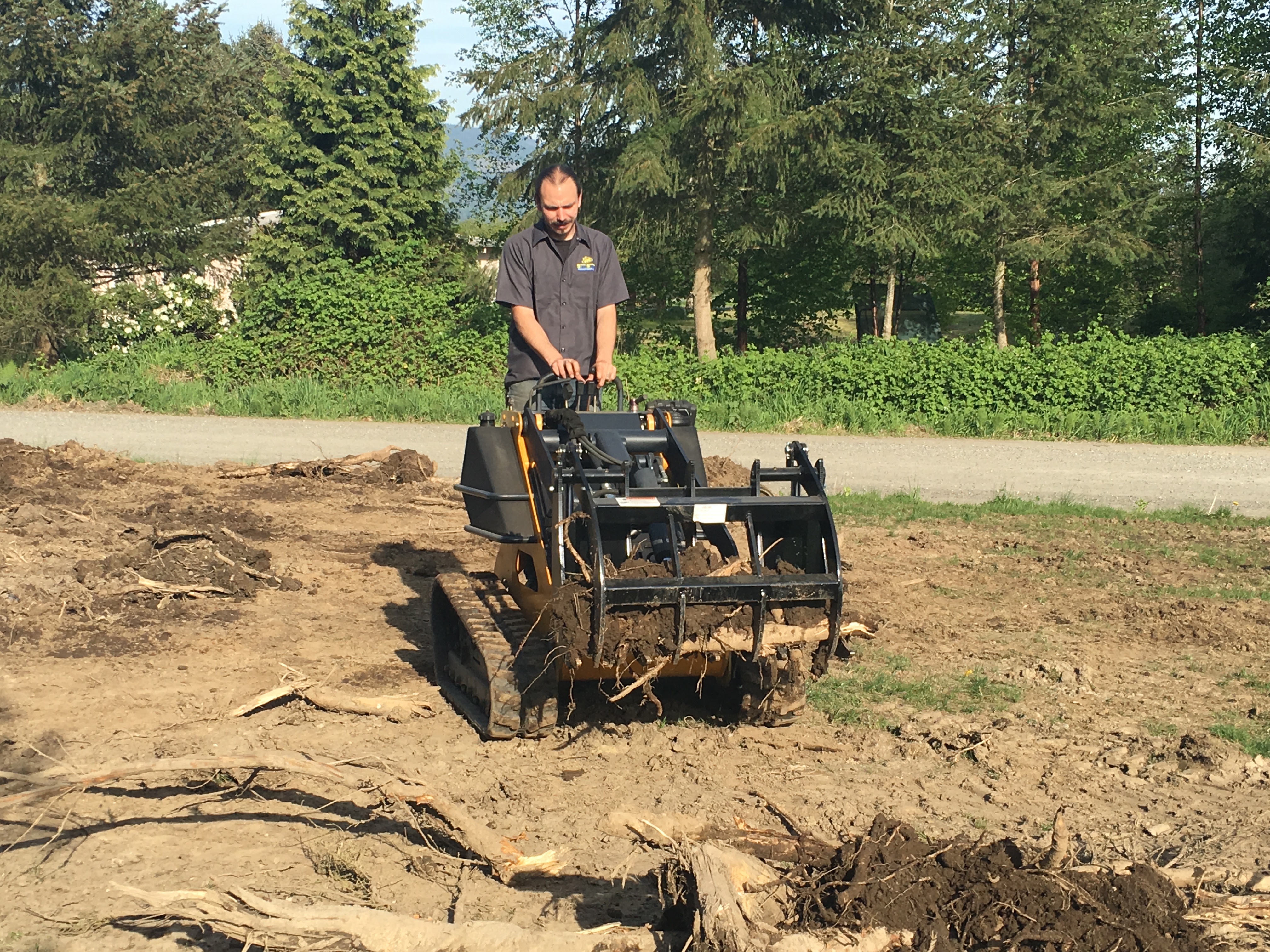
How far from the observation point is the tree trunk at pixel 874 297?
3091 cm

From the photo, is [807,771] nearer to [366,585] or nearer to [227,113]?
[366,585]

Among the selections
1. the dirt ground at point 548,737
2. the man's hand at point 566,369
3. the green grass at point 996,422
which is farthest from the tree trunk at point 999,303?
the man's hand at point 566,369

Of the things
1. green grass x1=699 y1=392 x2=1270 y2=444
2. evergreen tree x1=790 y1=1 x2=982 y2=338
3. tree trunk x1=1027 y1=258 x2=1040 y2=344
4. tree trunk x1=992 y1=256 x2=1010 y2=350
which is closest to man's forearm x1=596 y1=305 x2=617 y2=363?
green grass x1=699 y1=392 x2=1270 y2=444

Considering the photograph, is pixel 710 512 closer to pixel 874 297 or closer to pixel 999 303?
pixel 999 303

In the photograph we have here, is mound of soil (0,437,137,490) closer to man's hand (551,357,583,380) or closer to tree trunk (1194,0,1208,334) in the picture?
man's hand (551,357,583,380)

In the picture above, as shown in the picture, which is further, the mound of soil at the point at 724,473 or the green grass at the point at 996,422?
the green grass at the point at 996,422

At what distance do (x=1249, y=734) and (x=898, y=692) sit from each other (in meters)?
1.62

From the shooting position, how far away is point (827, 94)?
24938mm

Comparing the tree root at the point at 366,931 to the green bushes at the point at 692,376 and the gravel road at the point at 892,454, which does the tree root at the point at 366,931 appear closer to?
the gravel road at the point at 892,454

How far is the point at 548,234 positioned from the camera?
22.1 ft

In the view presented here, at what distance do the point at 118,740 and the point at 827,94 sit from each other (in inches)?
868

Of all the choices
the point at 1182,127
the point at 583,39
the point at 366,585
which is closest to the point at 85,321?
the point at 583,39

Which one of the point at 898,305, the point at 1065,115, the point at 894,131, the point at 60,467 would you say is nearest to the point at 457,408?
the point at 60,467

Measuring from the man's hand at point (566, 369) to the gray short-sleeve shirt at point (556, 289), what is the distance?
327mm
